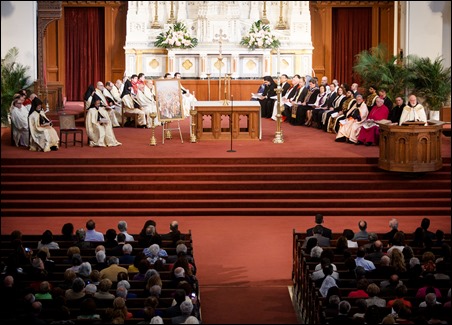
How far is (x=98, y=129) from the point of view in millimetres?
19062

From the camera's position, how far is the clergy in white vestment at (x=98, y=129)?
19.1m

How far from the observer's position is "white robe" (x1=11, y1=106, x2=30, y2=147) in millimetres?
Result: 19094

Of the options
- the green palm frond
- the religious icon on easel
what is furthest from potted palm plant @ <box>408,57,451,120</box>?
the religious icon on easel

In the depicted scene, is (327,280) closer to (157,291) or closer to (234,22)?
(157,291)

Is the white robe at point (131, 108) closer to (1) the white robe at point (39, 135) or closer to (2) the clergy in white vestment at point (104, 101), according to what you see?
(2) the clergy in white vestment at point (104, 101)

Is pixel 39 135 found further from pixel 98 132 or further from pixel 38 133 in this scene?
pixel 98 132

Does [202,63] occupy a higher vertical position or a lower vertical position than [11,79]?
higher

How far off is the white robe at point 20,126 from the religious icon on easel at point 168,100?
2.67m

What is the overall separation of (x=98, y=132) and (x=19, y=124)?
5.19 ft

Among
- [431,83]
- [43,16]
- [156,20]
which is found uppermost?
[156,20]

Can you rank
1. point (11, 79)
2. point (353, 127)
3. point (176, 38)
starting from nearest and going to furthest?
point (353, 127) < point (11, 79) < point (176, 38)

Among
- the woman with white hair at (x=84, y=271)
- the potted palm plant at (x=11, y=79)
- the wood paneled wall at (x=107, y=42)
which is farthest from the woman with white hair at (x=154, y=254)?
the wood paneled wall at (x=107, y=42)

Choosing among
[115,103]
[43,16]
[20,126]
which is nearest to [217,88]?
[115,103]

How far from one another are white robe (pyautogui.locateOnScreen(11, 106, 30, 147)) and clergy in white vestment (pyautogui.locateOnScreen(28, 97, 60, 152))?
0.54 m
